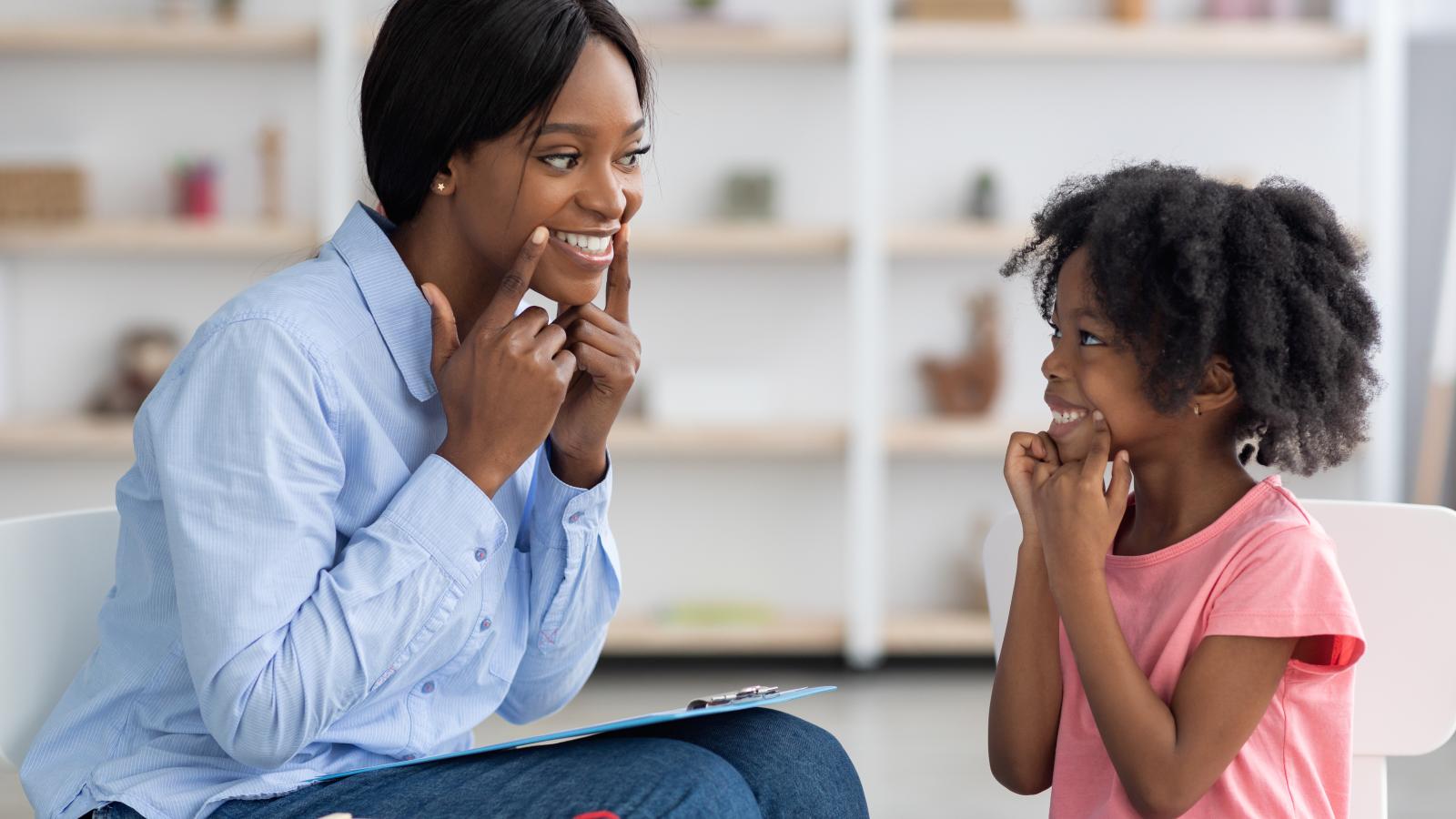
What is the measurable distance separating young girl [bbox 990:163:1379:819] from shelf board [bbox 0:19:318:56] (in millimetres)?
2818

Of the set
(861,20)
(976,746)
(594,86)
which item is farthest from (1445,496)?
(594,86)

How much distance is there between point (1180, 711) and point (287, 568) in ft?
2.38

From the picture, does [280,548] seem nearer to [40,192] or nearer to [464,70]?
[464,70]

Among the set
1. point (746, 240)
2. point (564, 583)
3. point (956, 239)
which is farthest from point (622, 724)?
point (956, 239)

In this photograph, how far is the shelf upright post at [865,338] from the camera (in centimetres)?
358

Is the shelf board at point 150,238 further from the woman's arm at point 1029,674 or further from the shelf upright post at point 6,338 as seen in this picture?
the woman's arm at point 1029,674

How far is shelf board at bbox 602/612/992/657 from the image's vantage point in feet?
11.8

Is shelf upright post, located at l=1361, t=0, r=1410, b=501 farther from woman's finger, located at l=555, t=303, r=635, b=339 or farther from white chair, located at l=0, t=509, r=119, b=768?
white chair, located at l=0, t=509, r=119, b=768

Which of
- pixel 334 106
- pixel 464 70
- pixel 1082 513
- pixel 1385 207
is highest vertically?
pixel 334 106

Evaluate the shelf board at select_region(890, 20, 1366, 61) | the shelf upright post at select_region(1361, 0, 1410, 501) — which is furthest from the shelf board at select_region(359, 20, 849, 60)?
the shelf upright post at select_region(1361, 0, 1410, 501)

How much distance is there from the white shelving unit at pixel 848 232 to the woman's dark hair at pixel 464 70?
231 centimetres

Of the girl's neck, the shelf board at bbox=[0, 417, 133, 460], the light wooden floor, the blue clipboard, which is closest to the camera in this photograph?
the blue clipboard

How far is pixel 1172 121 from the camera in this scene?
3.87 m

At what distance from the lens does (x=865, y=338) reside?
11.8ft
